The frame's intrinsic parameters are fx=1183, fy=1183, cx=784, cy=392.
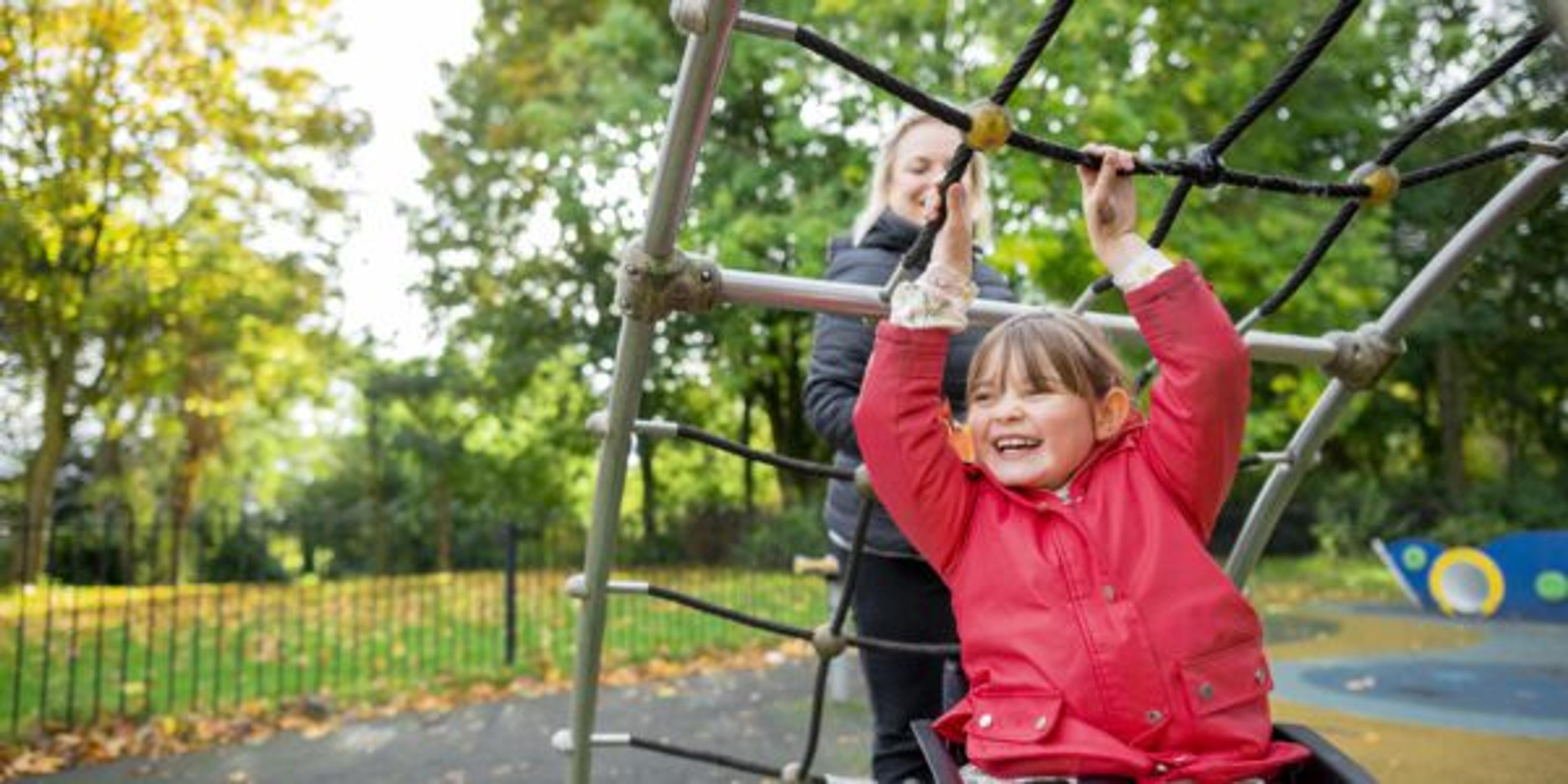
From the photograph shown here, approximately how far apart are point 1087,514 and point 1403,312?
108 cm

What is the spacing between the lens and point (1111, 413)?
1417 millimetres

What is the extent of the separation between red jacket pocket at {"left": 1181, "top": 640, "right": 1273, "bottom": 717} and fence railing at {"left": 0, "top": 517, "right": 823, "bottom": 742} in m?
4.57

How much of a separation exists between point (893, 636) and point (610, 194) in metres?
10.1

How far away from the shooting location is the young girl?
1.22 meters

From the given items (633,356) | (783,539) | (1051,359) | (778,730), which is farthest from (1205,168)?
(783,539)

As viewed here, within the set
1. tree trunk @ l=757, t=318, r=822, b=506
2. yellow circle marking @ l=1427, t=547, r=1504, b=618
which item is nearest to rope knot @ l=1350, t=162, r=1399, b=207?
yellow circle marking @ l=1427, t=547, r=1504, b=618

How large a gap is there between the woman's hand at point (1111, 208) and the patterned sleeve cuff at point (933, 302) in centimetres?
17

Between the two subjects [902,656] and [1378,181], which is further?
[902,656]

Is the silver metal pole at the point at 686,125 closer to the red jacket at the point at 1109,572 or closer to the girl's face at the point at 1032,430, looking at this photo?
the red jacket at the point at 1109,572

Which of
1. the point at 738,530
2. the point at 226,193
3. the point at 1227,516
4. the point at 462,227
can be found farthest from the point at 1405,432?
the point at 226,193

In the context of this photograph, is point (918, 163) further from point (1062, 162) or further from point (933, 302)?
point (933, 302)

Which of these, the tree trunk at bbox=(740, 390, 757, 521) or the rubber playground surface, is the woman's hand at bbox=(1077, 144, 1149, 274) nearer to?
the rubber playground surface

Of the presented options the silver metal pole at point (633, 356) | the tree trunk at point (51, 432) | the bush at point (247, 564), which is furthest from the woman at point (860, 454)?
the bush at point (247, 564)

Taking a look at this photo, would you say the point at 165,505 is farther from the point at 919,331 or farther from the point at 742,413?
the point at 919,331
